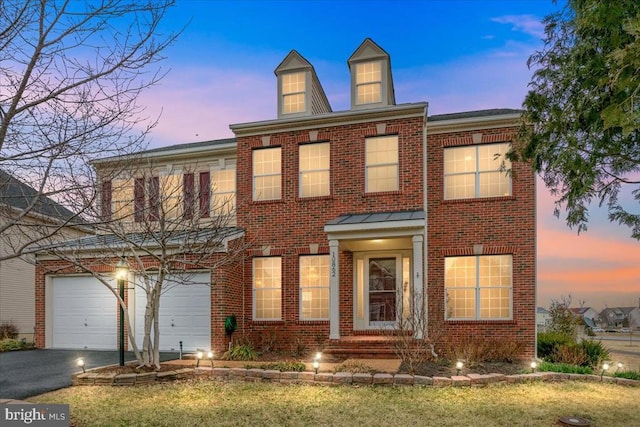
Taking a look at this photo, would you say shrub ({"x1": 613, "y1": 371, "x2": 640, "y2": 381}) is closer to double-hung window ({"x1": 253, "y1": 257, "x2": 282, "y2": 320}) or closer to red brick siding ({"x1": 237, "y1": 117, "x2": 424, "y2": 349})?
red brick siding ({"x1": 237, "y1": 117, "x2": 424, "y2": 349})

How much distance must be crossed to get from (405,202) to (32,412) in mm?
10334

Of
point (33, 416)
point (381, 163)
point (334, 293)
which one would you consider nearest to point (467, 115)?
point (381, 163)

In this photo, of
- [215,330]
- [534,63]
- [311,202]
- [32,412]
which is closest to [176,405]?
[32,412]

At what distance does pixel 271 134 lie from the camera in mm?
14922

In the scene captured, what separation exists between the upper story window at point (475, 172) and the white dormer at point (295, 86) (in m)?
4.88

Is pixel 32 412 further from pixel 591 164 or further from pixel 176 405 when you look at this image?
pixel 591 164

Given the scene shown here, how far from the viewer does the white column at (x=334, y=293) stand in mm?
13070

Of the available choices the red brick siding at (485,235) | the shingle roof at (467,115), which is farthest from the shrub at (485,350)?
the shingle roof at (467,115)

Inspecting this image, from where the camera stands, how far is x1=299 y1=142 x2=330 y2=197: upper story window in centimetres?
1462

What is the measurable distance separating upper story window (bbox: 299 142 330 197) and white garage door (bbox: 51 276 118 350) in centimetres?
759


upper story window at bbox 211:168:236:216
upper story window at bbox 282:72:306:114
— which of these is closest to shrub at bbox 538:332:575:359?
upper story window at bbox 282:72:306:114

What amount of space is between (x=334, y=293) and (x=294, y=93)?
690 centimetres

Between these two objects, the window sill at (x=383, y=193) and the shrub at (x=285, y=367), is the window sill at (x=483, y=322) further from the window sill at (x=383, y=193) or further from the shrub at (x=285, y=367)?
the shrub at (x=285, y=367)

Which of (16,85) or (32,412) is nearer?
(16,85)
